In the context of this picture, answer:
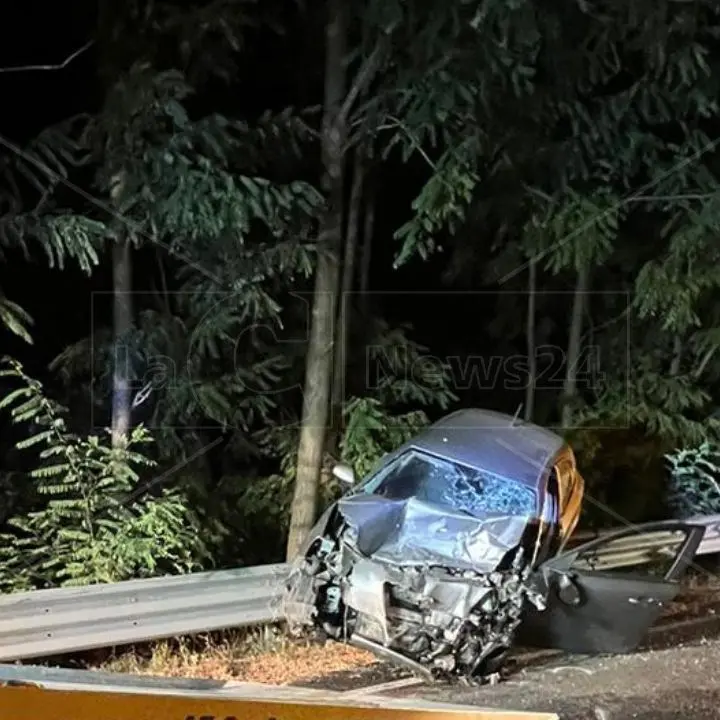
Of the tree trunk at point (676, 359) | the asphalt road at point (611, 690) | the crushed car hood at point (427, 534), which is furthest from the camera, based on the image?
the tree trunk at point (676, 359)

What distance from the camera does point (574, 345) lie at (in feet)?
21.6

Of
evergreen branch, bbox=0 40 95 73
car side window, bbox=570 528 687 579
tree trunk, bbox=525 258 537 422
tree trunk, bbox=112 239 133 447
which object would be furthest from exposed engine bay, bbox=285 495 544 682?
evergreen branch, bbox=0 40 95 73

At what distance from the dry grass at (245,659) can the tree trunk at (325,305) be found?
1.94ft

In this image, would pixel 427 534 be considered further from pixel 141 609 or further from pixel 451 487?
pixel 141 609

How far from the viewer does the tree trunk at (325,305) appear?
17.3ft

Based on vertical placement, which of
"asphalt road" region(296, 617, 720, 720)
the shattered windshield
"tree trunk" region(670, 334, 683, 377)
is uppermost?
"tree trunk" region(670, 334, 683, 377)

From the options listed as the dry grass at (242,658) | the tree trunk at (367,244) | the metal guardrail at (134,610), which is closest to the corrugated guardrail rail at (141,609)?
the metal guardrail at (134,610)

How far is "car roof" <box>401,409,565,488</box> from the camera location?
16.0 feet

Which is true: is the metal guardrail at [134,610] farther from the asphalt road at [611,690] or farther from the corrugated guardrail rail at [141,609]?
the asphalt road at [611,690]

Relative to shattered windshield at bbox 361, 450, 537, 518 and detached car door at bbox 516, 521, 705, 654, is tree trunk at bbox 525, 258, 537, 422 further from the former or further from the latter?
detached car door at bbox 516, 521, 705, 654

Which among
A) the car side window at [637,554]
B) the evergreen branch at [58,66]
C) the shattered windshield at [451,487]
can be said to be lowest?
the car side window at [637,554]

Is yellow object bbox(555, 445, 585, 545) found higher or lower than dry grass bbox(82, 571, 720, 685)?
higher

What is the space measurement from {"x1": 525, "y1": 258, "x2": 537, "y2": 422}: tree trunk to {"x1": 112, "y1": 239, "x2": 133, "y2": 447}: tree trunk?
237 cm

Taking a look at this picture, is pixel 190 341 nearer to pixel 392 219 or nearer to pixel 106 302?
pixel 106 302
